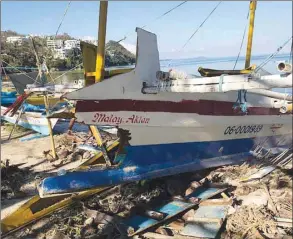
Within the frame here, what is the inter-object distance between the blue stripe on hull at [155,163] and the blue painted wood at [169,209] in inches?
21.7

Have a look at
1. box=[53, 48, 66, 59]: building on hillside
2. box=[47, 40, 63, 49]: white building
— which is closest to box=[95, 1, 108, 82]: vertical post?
box=[47, 40, 63, 49]: white building

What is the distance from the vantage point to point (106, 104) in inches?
217

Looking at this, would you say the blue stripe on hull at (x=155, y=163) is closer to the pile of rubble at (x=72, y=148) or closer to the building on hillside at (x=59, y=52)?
the pile of rubble at (x=72, y=148)

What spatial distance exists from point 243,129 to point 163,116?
8.59 feet

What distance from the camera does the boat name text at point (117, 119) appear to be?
18.1 ft

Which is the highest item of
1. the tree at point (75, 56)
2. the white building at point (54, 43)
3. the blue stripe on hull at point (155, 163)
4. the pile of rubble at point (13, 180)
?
the white building at point (54, 43)

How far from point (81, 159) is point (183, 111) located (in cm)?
428

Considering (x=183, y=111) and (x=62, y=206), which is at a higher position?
(x=183, y=111)

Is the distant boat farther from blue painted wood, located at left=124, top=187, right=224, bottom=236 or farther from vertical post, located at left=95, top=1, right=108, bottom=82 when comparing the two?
vertical post, located at left=95, top=1, right=108, bottom=82

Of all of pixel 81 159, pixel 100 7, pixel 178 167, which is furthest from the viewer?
pixel 81 159

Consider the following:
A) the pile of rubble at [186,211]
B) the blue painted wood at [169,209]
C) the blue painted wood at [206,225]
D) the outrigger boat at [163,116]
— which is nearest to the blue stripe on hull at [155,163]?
the outrigger boat at [163,116]

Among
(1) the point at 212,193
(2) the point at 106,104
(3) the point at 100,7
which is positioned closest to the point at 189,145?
(1) the point at 212,193

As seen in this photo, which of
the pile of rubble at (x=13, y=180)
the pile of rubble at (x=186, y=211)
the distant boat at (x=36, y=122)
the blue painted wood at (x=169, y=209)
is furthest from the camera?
the distant boat at (x=36, y=122)

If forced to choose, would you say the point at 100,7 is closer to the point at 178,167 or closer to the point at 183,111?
the point at 183,111
